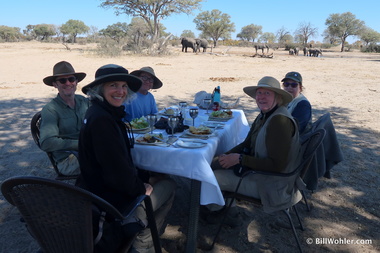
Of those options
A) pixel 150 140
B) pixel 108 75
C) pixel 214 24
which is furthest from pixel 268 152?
pixel 214 24

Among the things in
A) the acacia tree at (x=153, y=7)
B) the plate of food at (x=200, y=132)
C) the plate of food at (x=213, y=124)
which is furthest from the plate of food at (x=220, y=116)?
the acacia tree at (x=153, y=7)

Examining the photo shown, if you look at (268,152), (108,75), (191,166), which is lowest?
(191,166)

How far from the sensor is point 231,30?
6625 centimetres

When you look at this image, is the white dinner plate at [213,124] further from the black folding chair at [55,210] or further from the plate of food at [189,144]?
the black folding chair at [55,210]

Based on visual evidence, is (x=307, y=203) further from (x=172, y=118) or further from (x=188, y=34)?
(x=188, y=34)

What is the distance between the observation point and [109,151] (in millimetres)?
2002

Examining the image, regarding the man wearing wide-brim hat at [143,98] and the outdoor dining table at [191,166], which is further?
the man wearing wide-brim hat at [143,98]

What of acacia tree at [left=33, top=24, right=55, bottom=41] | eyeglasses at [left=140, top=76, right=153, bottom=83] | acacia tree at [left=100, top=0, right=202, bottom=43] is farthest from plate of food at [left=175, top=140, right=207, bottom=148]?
acacia tree at [left=33, top=24, right=55, bottom=41]

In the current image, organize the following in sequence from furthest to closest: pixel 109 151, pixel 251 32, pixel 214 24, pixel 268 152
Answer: pixel 251 32
pixel 214 24
pixel 268 152
pixel 109 151

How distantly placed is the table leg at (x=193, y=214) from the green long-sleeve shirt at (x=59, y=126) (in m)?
1.37

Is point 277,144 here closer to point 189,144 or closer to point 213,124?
point 189,144

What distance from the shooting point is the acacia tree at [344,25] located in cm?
6536

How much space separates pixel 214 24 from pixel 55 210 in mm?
66180

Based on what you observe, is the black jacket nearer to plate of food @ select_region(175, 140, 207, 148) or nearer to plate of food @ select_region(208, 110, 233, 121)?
plate of food @ select_region(175, 140, 207, 148)
